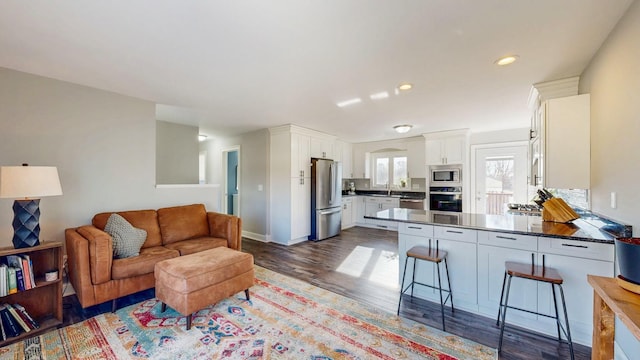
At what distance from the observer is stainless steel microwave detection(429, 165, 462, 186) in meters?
5.52

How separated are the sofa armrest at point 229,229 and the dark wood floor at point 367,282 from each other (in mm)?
628

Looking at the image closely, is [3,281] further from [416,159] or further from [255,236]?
[416,159]

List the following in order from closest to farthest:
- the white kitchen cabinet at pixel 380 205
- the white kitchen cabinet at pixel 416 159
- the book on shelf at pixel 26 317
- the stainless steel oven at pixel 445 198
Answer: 1. the book on shelf at pixel 26 317
2. the stainless steel oven at pixel 445 198
3. the white kitchen cabinet at pixel 416 159
4. the white kitchen cabinet at pixel 380 205

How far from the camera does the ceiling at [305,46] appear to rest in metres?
1.59

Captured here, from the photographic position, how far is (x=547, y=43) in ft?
6.49

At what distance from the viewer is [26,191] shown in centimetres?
207

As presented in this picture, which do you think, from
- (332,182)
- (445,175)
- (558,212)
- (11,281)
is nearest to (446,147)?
(445,175)

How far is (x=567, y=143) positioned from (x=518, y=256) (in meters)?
1.16

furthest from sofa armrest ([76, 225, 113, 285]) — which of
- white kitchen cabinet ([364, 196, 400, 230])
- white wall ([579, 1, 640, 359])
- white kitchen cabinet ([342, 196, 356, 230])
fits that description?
white kitchen cabinet ([364, 196, 400, 230])

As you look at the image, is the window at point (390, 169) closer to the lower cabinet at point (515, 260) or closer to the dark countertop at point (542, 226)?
the dark countertop at point (542, 226)

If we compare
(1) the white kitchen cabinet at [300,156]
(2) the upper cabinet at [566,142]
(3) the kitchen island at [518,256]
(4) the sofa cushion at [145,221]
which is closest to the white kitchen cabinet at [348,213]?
(1) the white kitchen cabinet at [300,156]

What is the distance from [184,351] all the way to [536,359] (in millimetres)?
2639

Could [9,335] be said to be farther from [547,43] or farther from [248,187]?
[547,43]

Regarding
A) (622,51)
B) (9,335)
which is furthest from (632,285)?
(9,335)
